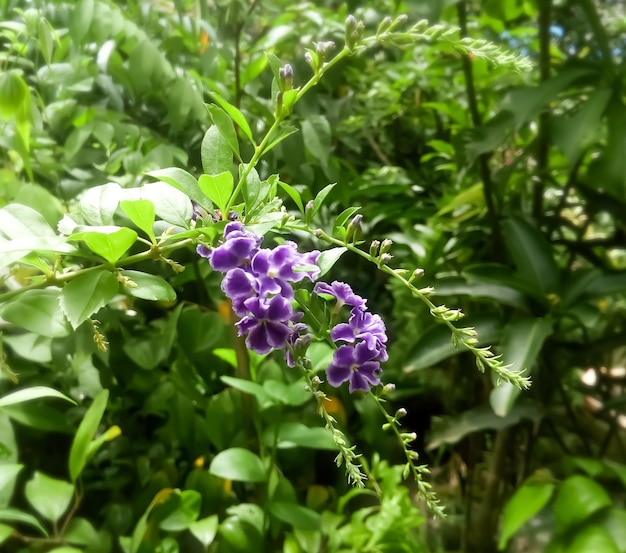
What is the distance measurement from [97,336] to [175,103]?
0.44 m

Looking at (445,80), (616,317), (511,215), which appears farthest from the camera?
(445,80)

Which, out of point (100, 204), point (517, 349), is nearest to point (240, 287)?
point (100, 204)

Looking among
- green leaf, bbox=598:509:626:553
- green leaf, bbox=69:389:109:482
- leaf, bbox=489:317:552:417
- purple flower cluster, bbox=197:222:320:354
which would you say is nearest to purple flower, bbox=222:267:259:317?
purple flower cluster, bbox=197:222:320:354

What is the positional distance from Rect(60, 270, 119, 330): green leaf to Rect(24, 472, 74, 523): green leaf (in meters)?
0.31

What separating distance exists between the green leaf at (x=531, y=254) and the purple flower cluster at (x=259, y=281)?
54 cm

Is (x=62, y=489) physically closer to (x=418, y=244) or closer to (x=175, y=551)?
(x=175, y=551)

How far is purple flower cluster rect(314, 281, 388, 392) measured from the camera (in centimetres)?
36

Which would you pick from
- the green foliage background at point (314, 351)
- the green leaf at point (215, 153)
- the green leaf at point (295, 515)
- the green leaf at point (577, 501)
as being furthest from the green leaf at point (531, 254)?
the green leaf at point (215, 153)

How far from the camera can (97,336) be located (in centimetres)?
38

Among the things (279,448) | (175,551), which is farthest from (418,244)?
(175,551)

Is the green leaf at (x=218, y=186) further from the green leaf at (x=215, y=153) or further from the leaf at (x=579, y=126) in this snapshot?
the leaf at (x=579, y=126)

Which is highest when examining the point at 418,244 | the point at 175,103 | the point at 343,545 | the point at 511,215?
the point at 175,103

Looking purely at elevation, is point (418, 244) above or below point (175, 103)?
below

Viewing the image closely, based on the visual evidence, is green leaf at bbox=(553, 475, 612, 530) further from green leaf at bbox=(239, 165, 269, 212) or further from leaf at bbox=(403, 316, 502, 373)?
green leaf at bbox=(239, 165, 269, 212)
